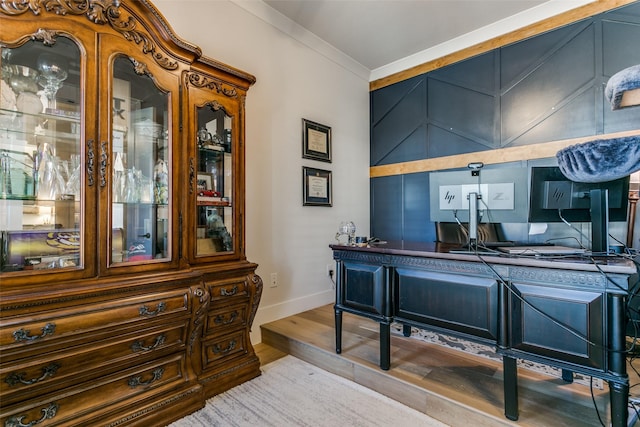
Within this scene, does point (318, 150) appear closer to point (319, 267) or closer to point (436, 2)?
point (319, 267)

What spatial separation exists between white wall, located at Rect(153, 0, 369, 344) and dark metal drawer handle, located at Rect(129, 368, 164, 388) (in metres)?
1.01

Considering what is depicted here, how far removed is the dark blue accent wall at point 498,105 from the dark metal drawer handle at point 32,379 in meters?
3.21

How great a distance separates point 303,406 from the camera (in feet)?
5.84

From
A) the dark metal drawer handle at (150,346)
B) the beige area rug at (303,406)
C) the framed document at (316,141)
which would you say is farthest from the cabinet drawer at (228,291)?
the framed document at (316,141)

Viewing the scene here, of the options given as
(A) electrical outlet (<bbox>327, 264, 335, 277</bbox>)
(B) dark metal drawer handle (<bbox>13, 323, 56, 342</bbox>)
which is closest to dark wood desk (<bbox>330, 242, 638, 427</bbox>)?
(A) electrical outlet (<bbox>327, 264, 335, 277</bbox>)

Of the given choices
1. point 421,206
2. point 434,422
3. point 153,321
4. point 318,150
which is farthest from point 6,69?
point 421,206

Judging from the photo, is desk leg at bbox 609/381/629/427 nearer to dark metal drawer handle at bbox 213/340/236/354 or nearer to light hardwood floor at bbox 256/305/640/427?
light hardwood floor at bbox 256/305/640/427

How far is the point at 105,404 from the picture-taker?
4.79 ft

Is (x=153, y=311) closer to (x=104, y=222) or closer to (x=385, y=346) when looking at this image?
(x=104, y=222)

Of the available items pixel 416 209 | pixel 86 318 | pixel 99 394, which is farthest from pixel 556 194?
pixel 99 394

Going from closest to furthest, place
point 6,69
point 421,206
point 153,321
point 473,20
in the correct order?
point 6,69, point 153,321, point 473,20, point 421,206

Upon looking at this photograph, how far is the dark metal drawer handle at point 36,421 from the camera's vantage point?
1.23 meters

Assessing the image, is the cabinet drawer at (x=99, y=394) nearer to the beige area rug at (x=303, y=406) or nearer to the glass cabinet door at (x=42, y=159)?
the beige area rug at (x=303, y=406)

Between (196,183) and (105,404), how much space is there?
121 cm
